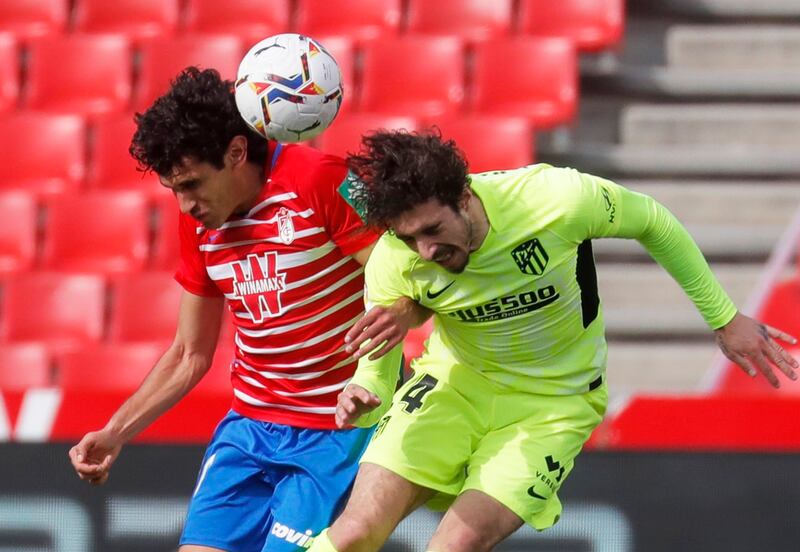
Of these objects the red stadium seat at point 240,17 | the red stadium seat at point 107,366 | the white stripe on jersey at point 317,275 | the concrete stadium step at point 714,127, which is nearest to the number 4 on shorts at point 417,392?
the white stripe on jersey at point 317,275

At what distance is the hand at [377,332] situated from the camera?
343 cm

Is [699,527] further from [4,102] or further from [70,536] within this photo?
[4,102]

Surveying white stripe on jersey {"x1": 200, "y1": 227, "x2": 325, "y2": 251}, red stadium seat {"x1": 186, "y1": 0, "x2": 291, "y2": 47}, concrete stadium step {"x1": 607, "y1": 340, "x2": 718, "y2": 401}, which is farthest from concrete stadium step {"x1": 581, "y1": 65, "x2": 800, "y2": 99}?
white stripe on jersey {"x1": 200, "y1": 227, "x2": 325, "y2": 251}

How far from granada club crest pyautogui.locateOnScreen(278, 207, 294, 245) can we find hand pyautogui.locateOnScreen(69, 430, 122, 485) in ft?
2.63

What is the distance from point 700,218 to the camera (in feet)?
26.2

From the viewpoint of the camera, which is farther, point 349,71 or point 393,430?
point 349,71

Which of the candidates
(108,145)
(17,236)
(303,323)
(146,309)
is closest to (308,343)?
(303,323)

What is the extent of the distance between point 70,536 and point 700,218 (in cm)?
439

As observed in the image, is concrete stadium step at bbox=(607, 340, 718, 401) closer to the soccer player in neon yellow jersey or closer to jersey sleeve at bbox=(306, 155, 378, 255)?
the soccer player in neon yellow jersey

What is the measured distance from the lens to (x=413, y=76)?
8.12 m

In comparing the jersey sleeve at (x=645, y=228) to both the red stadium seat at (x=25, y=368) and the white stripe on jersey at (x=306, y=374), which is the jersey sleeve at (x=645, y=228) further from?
the red stadium seat at (x=25, y=368)

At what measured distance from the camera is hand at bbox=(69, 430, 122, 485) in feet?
12.7

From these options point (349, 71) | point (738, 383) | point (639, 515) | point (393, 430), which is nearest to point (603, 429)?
point (639, 515)

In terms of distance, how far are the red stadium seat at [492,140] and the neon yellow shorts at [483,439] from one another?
3.76 m
